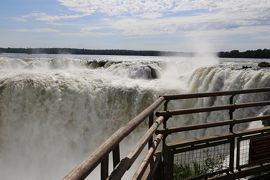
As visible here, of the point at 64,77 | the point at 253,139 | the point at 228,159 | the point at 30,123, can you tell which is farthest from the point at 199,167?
the point at 64,77

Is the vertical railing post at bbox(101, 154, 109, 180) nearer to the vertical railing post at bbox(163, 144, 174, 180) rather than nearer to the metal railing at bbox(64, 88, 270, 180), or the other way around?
the metal railing at bbox(64, 88, 270, 180)

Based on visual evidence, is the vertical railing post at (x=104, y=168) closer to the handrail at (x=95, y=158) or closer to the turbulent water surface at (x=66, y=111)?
the handrail at (x=95, y=158)

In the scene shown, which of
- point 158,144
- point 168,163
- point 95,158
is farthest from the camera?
point 168,163

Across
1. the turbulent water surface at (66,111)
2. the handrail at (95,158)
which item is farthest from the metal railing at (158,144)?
the turbulent water surface at (66,111)

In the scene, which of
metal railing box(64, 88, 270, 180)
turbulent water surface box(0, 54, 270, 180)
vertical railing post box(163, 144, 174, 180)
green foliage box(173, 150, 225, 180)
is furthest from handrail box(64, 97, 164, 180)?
turbulent water surface box(0, 54, 270, 180)

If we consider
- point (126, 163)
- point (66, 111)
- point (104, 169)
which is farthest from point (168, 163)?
point (66, 111)

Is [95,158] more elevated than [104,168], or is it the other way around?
[95,158]

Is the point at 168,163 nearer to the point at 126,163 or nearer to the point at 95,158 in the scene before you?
the point at 126,163

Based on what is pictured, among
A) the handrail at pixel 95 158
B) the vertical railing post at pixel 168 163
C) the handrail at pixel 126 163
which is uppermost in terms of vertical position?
the handrail at pixel 95 158

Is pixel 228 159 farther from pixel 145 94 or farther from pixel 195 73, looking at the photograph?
pixel 195 73

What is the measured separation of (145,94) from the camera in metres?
21.3

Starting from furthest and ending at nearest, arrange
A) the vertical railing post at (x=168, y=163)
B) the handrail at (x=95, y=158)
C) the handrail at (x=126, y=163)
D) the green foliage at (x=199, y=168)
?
the green foliage at (x=199, y=168) → the vertical railing post at (x=168, y=163) → the handrail at (x=126, y=163) → the handrail at (x=95, y=158)

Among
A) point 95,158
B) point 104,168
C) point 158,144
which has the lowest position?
point 158,144

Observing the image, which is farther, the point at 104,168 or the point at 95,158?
the point at 104,168
